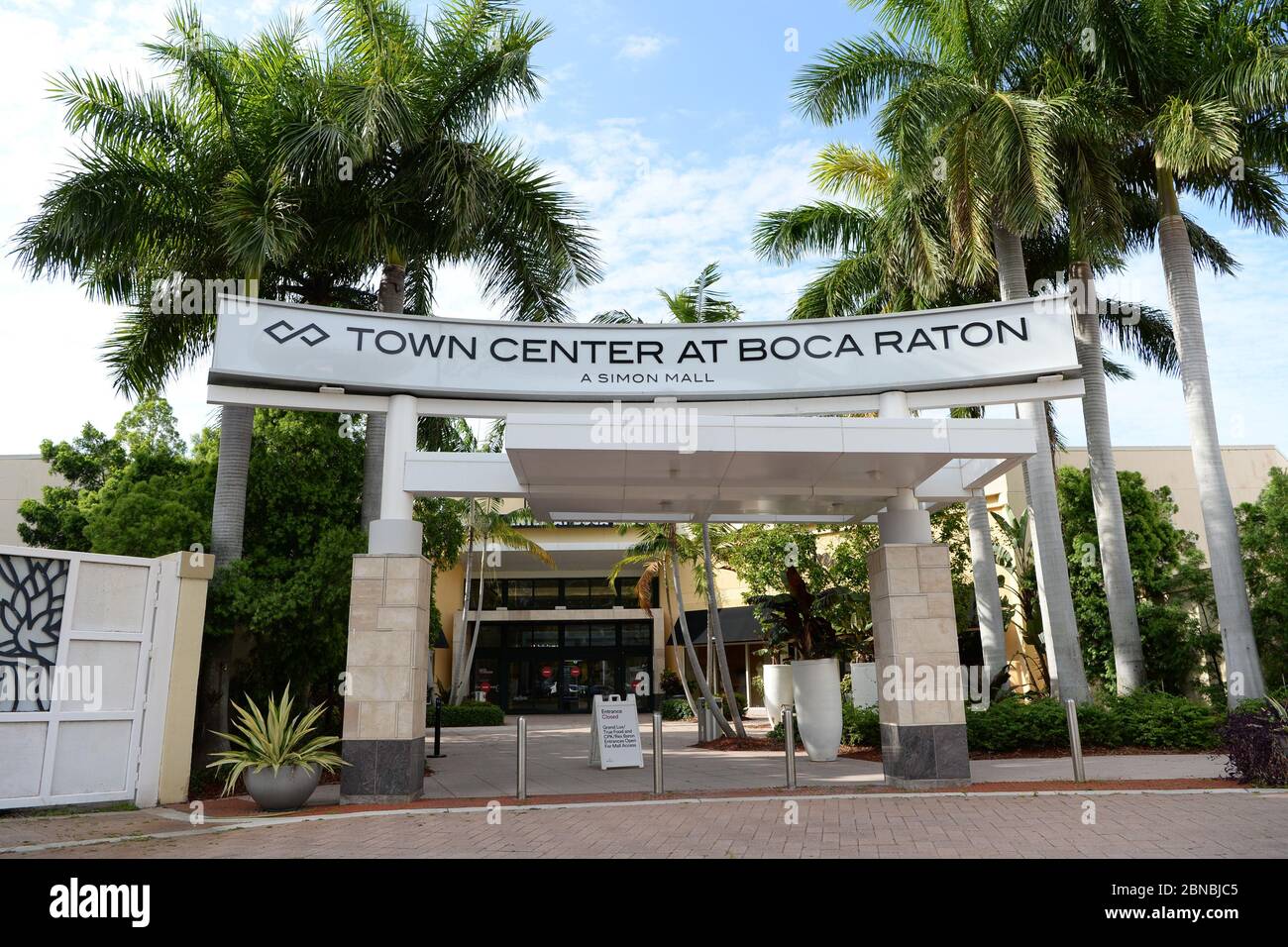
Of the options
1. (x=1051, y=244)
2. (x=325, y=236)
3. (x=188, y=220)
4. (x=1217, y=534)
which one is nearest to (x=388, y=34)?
(x=325, y=236)

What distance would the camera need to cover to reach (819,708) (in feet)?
47.7

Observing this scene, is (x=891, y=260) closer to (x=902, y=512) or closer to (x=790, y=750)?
(x=902, y=512)

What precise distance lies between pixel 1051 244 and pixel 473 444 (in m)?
16.5

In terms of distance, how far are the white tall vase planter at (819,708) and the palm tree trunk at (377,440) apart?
283 inches

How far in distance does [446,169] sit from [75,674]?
333 inches

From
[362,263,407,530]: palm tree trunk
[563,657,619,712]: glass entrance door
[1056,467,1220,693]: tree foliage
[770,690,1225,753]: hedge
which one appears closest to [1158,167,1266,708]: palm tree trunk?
[770,690,1225,753]: hedge

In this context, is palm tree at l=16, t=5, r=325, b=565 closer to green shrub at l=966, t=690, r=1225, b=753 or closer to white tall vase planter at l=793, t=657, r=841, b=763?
white tall vase planter at l=793, t=657, r=841, b=763

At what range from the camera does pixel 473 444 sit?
1076 inches

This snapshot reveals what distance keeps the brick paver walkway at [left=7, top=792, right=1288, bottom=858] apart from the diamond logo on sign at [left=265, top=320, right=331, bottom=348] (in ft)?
17.5

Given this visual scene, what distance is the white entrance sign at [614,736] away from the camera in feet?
45.0

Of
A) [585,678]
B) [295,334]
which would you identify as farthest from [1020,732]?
[585,678]

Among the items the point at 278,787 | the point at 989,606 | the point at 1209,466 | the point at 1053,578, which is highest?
the point at 1209,466

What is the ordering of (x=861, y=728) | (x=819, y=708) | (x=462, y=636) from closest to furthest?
(x=819, y=708) < (x=861, y=728) < (x=462, y=636)

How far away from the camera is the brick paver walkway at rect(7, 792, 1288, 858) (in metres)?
6.73
